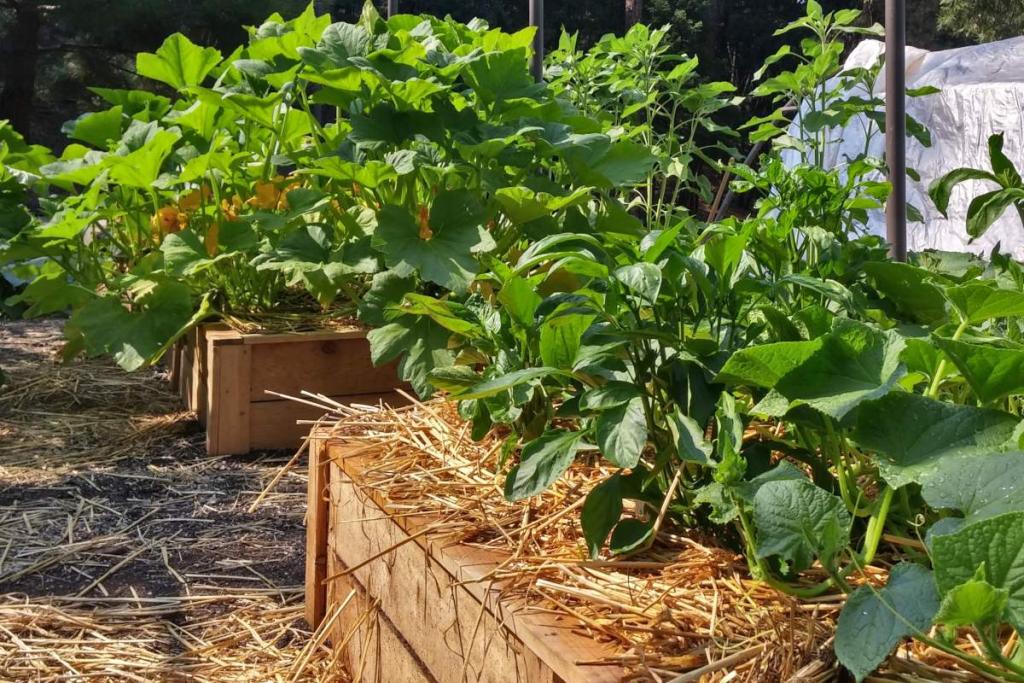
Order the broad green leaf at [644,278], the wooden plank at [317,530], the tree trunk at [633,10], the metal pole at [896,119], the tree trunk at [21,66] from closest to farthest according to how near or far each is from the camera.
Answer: the broad green leaf at [644,278]
the wooden plank at [317,530]
the metal pole at [896,119]
the tree trunk at [21,66]
the tree trunk at [633,10]

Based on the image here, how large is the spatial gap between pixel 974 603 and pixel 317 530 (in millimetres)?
1085

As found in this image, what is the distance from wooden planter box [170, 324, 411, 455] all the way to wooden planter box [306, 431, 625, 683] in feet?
3.15

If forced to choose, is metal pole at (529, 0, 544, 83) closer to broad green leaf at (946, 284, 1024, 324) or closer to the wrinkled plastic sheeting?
broad green leaf at (946, 284, 1024, 324)

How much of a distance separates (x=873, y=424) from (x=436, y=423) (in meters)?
0.71

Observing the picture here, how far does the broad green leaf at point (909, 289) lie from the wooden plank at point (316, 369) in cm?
168

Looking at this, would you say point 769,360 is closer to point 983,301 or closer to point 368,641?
point 983,301

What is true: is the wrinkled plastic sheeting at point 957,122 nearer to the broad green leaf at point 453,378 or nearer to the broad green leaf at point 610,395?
the broad green leaf at point 453,378

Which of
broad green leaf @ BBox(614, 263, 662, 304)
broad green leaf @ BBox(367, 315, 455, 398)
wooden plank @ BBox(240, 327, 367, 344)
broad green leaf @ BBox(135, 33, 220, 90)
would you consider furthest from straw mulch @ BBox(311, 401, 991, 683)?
broad green leaf @ BBox(135, 33, 220, 90)

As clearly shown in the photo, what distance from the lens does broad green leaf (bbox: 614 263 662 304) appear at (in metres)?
0.78

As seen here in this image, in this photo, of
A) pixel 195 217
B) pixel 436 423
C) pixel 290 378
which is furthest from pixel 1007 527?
pixel 195 217

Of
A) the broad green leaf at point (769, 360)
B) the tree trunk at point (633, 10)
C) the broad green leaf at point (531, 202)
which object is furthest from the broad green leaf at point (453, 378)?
the tree trunk at point (633, 10)

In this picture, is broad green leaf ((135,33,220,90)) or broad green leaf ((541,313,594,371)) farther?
broad green leaf ((135,33,220,90))

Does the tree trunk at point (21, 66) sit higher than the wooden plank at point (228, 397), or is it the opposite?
the tree trunk at point (21, 66)

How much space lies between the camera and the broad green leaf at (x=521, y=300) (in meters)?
0.99
